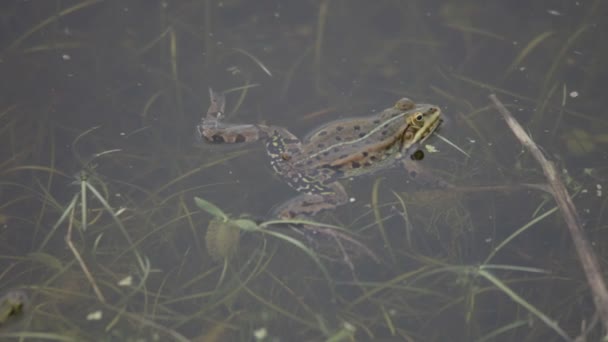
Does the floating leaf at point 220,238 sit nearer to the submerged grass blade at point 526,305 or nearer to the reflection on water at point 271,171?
the reflection on water at point 271,171

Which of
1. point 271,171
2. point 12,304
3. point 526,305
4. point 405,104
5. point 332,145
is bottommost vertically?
point 12,304

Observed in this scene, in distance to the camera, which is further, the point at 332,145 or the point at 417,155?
the point at 417,155

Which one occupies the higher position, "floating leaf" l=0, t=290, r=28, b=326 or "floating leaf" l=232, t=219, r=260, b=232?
"floating leaf" l=232, t=219, r=260, b=232

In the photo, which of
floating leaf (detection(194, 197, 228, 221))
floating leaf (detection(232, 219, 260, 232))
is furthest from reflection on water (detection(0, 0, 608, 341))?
floating leaf (detection(194, 197, 228, 221))

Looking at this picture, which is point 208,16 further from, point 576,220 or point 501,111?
point 576,220

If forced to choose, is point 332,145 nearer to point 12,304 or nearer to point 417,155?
point 417,155

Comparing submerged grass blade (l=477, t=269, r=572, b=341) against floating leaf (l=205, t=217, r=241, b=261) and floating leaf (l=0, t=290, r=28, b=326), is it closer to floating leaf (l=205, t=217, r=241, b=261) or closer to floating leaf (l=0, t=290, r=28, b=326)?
floating leaf (l=205, t=217, r=241, b=261)

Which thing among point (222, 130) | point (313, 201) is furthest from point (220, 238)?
point (222, 130)

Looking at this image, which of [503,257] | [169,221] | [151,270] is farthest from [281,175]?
[503,257]
